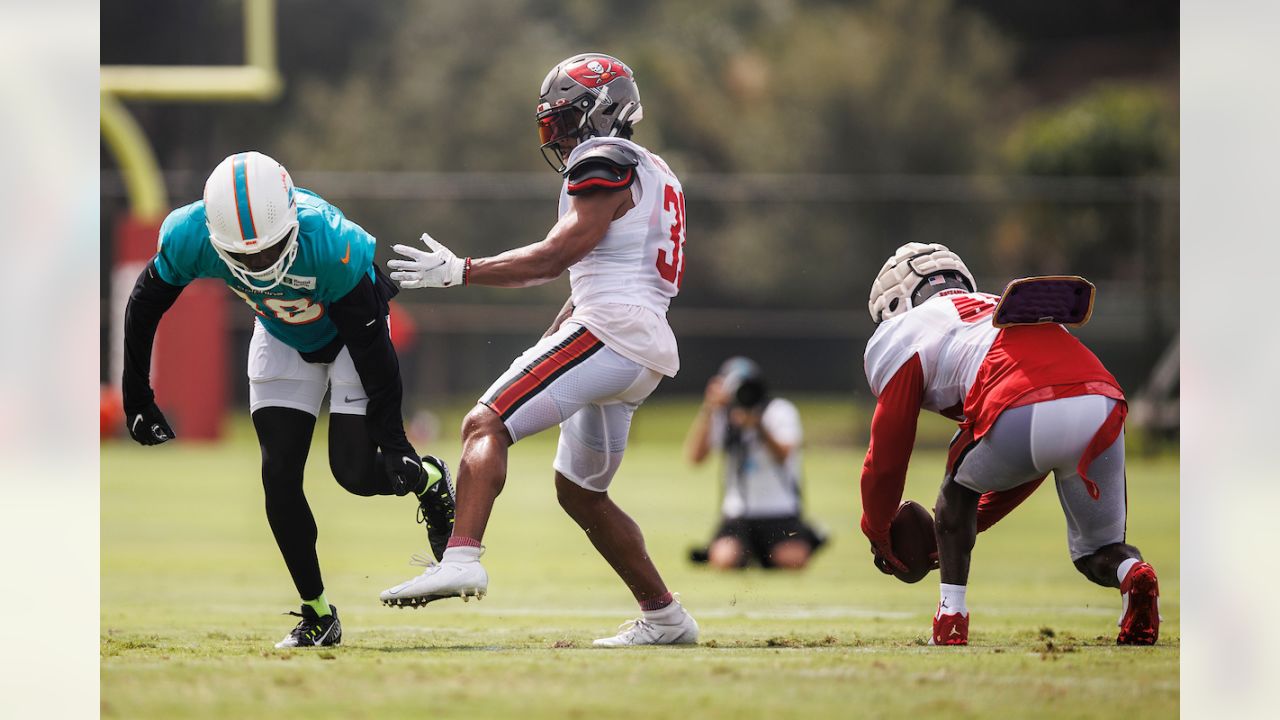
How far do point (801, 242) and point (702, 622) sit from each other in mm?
18038

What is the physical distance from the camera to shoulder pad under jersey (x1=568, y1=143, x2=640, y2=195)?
15.1ft

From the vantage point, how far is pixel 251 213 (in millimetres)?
4309

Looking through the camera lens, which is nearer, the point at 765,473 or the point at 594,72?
the point at 594,72

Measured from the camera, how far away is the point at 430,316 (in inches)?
798

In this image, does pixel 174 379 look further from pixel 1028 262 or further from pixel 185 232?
pixel 1028 262

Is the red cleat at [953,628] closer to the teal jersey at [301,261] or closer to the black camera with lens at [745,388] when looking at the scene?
the teal jersey at [301,261]

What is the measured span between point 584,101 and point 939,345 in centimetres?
148

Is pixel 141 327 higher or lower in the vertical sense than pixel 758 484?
higher

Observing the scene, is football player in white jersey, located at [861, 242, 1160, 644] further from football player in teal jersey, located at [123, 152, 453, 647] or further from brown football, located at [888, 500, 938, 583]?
football player in teal jersey, located at [123, 152, 453, 647]

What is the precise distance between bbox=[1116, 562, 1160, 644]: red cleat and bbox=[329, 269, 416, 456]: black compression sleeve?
7.87 feet

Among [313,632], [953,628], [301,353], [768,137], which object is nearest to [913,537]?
[953,628]

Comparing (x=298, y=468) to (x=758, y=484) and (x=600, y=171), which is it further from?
(x=758, y=484)

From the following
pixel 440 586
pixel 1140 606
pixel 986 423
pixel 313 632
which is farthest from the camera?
pixel 313 632

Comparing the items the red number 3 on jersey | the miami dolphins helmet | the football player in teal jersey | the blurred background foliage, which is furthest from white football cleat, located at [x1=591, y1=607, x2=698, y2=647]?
the blurred background foliage
